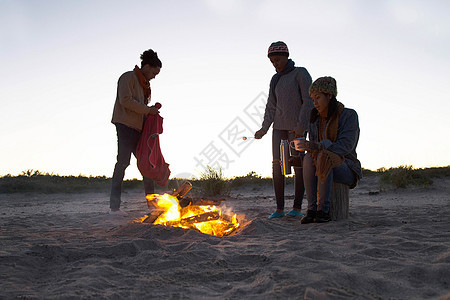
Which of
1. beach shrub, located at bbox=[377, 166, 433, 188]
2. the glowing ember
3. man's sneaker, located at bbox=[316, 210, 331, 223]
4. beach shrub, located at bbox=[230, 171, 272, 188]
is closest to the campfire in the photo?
the glowing ember

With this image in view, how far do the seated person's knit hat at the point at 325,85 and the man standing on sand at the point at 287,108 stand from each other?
0.60 metres

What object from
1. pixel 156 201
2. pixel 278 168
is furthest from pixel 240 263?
pixel 278 168

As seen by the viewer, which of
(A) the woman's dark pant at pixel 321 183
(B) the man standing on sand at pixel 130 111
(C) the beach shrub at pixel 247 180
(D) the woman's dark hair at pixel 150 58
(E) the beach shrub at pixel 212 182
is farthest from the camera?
(C) the beach shrub at pixel 247 180

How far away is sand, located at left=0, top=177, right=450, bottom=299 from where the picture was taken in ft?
5.21

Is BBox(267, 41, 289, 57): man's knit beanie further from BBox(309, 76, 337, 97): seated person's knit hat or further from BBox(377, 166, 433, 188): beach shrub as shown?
BBox(377, 166, 433, 188): beach shrub

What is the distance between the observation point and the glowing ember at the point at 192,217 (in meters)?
3.40

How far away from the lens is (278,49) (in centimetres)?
411

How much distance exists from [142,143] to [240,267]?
2936 millimetres

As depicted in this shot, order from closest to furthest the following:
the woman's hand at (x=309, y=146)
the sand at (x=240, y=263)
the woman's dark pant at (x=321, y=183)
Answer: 1. the sand at (x=240, y=263)
2. the woman's hand at (x=309, y=146)
3. the woman's dark pant at (x=321, y=183)

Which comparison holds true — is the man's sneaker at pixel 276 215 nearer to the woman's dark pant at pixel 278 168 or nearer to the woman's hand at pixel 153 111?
the woman's dark pant at pixel 278 168

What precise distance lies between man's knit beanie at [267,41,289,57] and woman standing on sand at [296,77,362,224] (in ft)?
2.95

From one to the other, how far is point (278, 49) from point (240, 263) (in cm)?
277

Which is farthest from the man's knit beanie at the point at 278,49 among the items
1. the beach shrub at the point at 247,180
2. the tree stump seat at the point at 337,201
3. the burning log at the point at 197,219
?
the beach shrub at the point at 247,180

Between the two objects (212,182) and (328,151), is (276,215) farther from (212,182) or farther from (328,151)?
(212,182)
